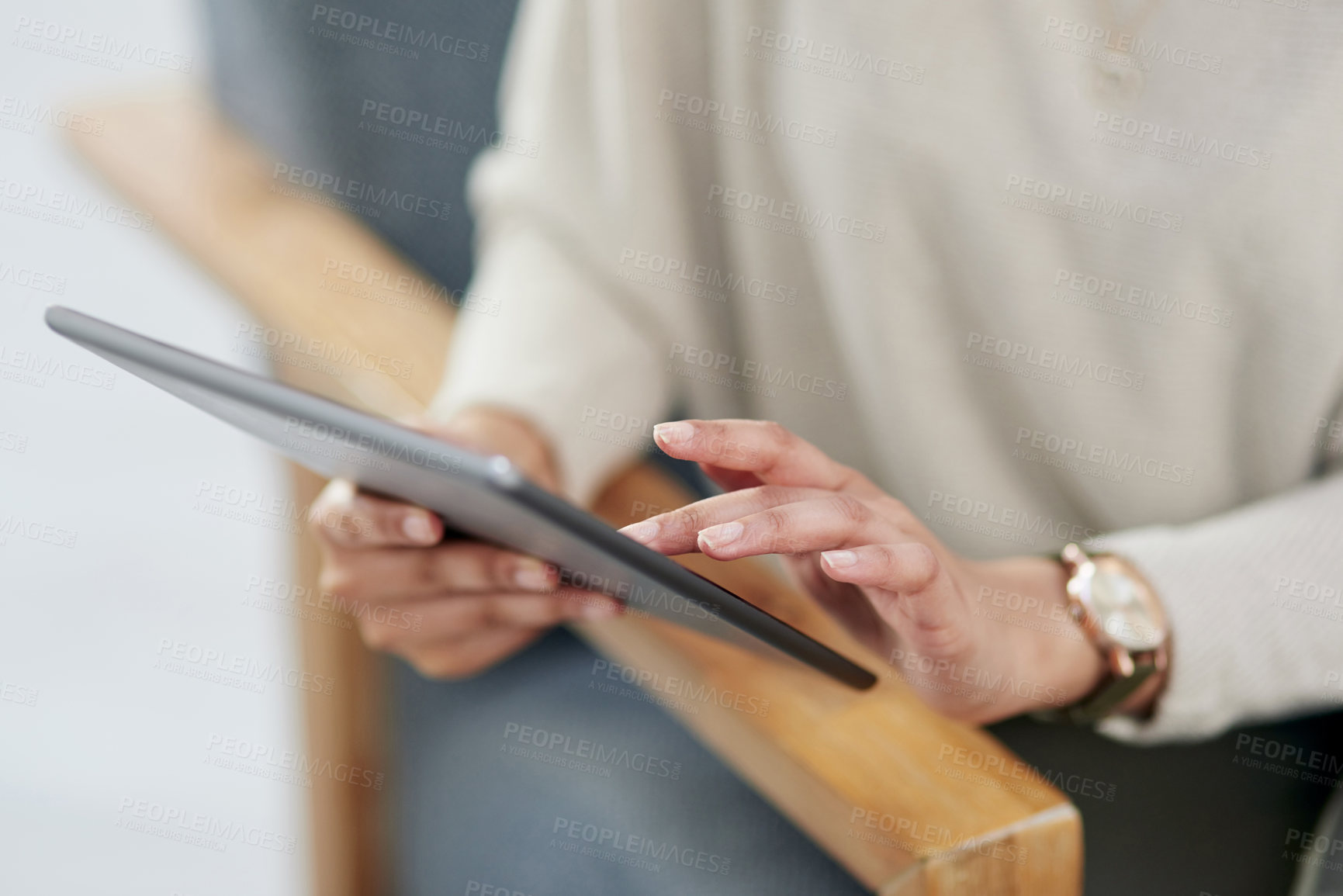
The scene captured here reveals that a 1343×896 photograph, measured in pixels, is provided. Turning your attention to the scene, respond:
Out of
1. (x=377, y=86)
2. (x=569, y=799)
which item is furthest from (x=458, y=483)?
(x=377, y=86)

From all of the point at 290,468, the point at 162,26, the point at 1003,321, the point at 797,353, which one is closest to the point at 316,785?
the point at 290,468

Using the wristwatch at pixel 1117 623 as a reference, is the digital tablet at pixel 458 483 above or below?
above

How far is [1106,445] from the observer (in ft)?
2.07

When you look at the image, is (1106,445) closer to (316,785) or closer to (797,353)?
(797,353)

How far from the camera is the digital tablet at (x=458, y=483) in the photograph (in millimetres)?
298

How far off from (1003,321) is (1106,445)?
0.09m

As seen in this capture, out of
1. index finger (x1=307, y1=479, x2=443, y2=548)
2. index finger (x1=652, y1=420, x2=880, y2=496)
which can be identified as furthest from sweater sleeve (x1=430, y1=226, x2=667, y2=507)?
index finger (x1=652, y1=420, x2=880, y2=496)

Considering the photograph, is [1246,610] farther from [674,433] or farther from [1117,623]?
[674,433]

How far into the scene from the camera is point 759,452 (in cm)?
40

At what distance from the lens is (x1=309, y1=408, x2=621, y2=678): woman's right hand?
50 cm

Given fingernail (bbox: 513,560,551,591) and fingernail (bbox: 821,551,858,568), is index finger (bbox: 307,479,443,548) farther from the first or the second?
fingernail (bbox: 821,551,858,568)

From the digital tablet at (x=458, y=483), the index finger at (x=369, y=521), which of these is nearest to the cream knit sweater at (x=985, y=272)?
the index finger at (x=369, y=521)

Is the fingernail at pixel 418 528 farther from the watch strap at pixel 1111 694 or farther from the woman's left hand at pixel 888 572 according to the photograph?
the watch strap at pixel 1111 694

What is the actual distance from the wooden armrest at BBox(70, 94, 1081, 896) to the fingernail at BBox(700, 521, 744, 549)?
8cm
